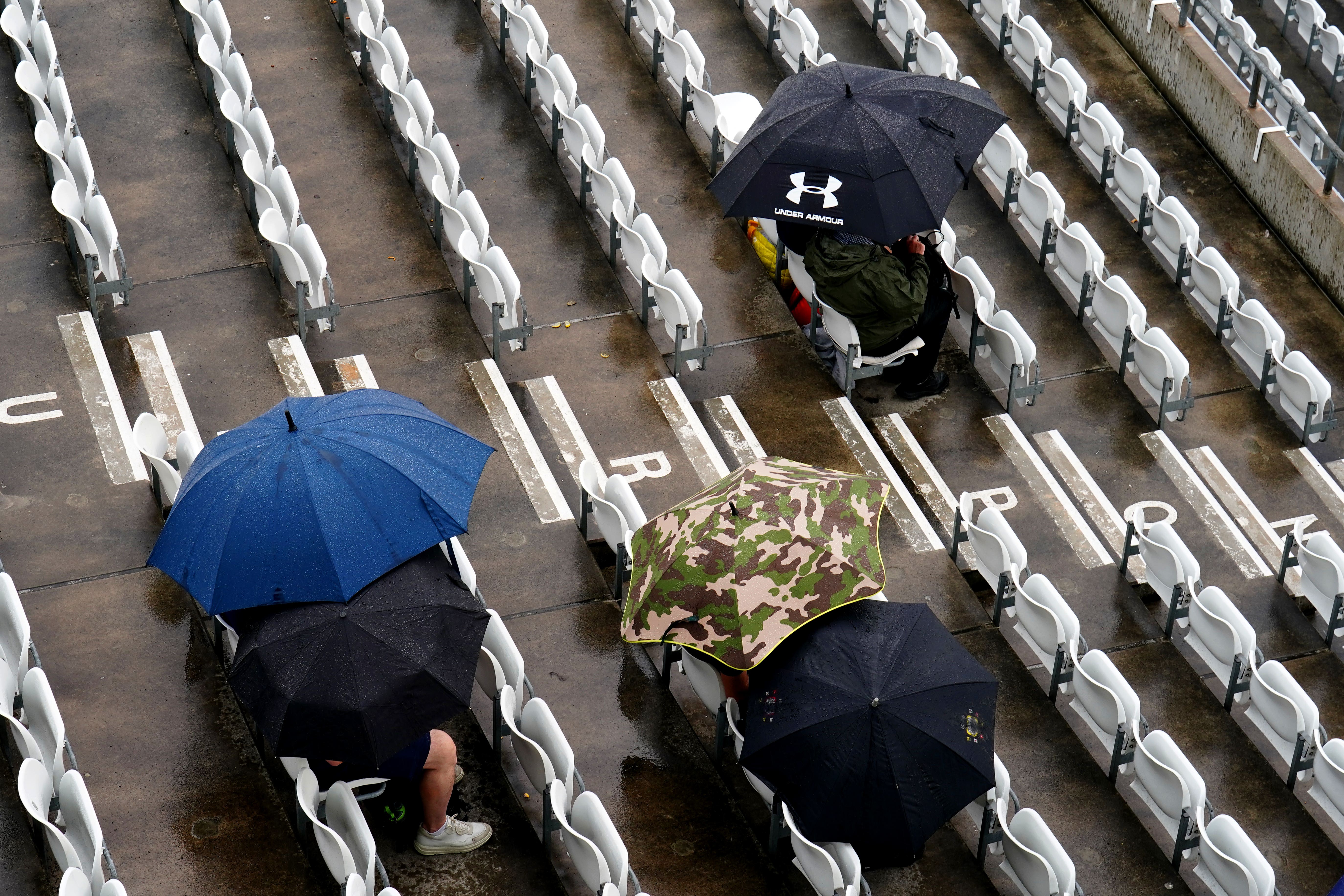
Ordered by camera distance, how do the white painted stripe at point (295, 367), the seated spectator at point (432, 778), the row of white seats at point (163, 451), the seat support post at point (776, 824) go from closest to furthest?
1. the seated spectator at point (432, 778)
2. the seat support post at point (776, 824)
3. the row of white seats at point (163, 451)
4. the white painted stripe at point (295, 367)

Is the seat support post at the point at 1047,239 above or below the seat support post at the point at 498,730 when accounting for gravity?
above

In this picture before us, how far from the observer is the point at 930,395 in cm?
1414

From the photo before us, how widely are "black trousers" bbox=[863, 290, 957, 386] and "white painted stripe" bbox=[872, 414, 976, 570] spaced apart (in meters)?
0.37

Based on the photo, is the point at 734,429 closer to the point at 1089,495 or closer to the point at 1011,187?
the point at 1089,495

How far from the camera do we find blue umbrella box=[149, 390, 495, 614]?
9.82 meters

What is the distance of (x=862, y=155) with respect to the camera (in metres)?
13.2

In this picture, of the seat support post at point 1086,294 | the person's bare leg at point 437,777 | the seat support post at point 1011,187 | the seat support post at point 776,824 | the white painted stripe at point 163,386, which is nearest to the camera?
the person's bare leg at point 437,777

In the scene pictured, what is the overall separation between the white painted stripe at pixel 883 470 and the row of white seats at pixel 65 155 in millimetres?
4998

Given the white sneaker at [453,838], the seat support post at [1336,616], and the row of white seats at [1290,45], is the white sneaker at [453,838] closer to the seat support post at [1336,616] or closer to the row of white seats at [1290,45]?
the seat support post at [1336,616]

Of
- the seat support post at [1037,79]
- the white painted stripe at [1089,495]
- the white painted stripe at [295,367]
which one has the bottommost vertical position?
the white painted stripe at [1089,495]

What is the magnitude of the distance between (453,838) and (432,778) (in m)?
0.46

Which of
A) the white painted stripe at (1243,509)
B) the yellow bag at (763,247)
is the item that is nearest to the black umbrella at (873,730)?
the white painted stripe at (1243,509)

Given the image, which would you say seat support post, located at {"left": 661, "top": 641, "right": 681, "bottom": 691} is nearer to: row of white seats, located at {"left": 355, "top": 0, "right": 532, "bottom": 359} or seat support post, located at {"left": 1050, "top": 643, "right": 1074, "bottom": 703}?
seat support post, located at {"left": 1050, "top": 643, "right": 1074, "bottom": 703}

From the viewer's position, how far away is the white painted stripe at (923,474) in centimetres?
1302
